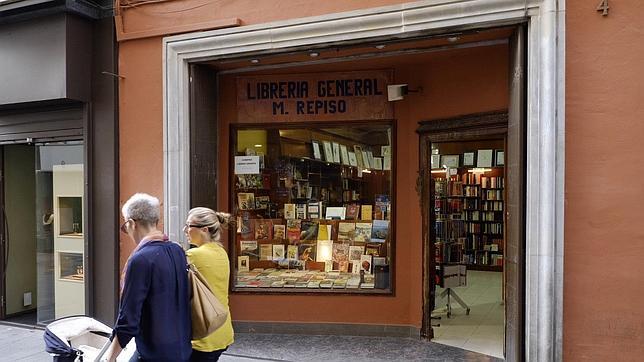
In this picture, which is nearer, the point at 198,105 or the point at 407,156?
the point at 198,105

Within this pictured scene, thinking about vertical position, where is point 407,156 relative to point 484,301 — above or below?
above

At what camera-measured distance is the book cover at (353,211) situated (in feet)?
24.4

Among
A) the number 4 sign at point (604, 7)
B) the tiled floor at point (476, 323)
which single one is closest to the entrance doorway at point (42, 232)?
the tiled floor at point (476, 323)

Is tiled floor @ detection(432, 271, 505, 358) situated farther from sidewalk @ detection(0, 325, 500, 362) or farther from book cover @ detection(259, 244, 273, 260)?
book cover @ detection(259, 244, 273, 260)

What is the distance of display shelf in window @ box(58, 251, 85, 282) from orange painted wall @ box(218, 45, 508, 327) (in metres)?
2.26

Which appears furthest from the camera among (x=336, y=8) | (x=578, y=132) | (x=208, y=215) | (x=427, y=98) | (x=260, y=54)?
(x=427, y=98)

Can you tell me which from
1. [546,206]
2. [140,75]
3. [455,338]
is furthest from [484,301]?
[140,75]

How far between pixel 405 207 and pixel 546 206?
2.67m

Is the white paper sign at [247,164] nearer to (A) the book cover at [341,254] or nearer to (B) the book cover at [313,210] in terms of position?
(B) the book cover at [313,210]

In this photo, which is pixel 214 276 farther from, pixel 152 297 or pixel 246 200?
pixel 246 200

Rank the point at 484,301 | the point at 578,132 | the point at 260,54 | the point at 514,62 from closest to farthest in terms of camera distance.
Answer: the point at 578,132
the point at 514,62
the point at 260,54
the point at 484,301

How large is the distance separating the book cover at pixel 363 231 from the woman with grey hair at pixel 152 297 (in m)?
4.40

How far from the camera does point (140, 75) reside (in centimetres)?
653

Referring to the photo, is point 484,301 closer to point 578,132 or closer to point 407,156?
point 407,156
